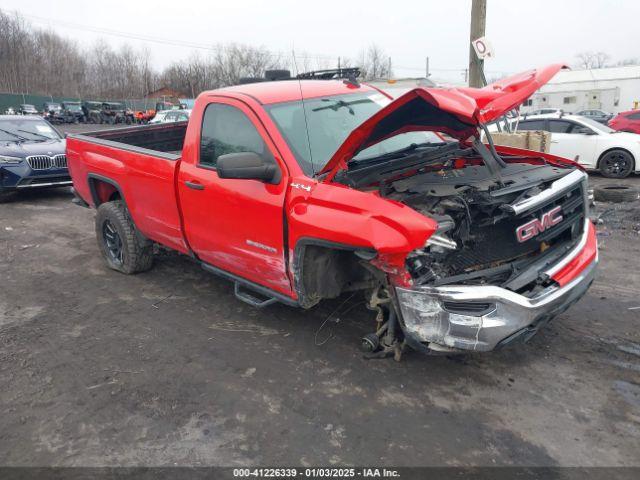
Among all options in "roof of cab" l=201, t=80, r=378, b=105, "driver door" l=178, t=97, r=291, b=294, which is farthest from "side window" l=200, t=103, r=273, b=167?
"roof of cab" l=201, t=80, r=378, b=105

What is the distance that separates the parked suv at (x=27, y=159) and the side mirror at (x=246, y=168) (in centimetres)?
768

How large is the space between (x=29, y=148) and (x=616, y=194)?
10.7 meters

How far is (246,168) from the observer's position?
133 inches

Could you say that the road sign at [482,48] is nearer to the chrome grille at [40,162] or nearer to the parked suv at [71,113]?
the chrome grille at [40,162]

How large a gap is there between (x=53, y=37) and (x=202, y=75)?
96.7ft

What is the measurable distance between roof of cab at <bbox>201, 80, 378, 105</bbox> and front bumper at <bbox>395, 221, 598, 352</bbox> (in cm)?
195

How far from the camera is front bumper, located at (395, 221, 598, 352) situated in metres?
2.90

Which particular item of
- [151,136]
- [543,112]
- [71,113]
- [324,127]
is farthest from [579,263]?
[71,113]

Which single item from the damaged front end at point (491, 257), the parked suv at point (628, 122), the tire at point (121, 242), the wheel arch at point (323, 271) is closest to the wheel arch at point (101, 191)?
the tire at point (121, 242)

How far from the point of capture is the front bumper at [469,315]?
290 cm

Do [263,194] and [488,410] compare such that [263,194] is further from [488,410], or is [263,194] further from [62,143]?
[62,143]

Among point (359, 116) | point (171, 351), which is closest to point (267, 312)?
point (171, 351)

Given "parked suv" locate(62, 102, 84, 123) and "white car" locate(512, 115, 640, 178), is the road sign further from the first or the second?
"parked suv" locate(62, 102, 84, 123)

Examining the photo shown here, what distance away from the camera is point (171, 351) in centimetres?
395
